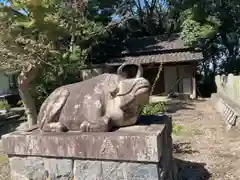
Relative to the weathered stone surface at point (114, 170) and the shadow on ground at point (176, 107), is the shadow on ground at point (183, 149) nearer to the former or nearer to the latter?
the weathered stone surface at point (114, 170)

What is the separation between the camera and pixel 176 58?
1464 centimetres

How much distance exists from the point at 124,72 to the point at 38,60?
5.31 m

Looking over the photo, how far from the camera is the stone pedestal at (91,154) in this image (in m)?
2.69

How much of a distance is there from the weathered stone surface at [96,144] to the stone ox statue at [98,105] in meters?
0.10

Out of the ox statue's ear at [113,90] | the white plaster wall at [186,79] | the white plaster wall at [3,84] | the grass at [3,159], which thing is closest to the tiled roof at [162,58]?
the white plaster wall at [186,79]

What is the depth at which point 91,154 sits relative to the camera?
2.82 m

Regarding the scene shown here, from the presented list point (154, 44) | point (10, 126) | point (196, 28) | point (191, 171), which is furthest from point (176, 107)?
point (191, 171)

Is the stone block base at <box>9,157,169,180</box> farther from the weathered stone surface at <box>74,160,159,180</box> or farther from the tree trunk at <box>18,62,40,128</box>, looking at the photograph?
the tree trunk at <box>18,62,40,128</box>

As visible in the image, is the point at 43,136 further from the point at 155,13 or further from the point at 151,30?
the point at 155,13

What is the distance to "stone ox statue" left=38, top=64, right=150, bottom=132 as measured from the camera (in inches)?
113

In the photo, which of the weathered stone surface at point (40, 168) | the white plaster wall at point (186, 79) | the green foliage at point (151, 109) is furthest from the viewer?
the white plaster wall at point (186, 79)

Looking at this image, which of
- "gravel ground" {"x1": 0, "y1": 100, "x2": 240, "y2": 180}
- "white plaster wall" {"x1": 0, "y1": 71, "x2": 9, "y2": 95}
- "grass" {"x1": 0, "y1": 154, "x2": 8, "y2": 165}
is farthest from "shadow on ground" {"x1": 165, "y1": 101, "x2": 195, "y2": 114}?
"white plaster wall" {"x1": 0, "y1": 71, "x2": 9, "y2": 95}

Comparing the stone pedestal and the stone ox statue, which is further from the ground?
the stone ox statue

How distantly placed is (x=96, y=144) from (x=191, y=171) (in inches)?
74.0
